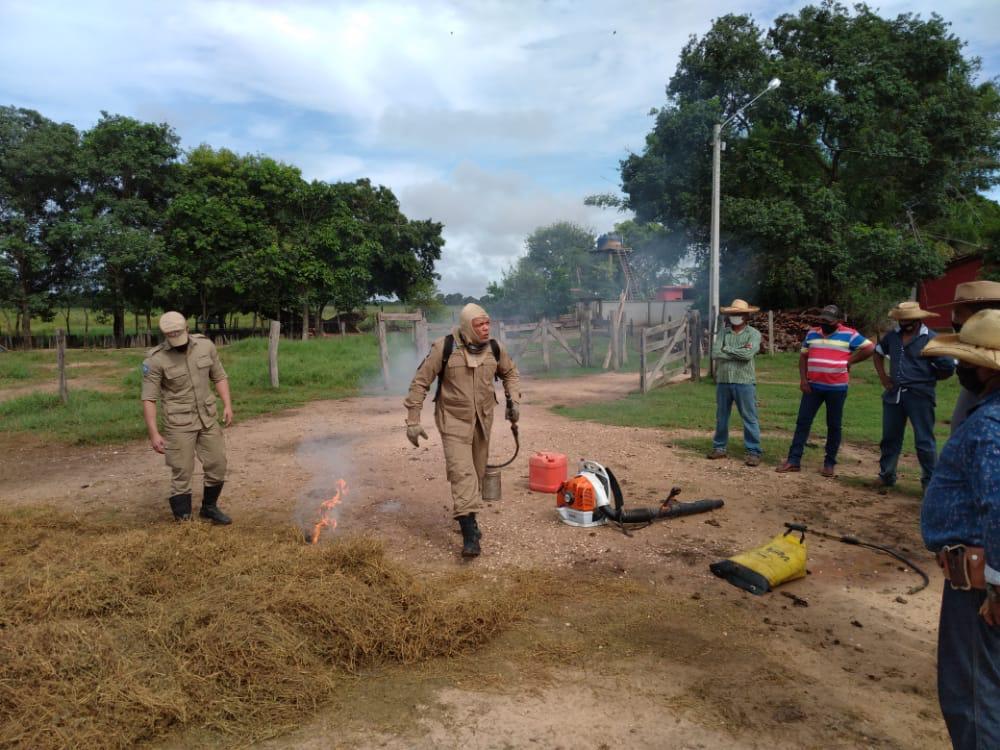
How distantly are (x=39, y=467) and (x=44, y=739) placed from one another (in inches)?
260

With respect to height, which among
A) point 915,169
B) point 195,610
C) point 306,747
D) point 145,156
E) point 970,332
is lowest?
point 306,747

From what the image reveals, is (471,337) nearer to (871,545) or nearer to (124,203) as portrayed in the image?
(871,545)

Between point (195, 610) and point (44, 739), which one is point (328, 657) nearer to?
point (195, 610)

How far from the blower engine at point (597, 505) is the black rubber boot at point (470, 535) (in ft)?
3.21

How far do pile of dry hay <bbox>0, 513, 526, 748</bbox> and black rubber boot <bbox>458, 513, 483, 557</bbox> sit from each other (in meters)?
0.37

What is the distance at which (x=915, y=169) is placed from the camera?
867 inches

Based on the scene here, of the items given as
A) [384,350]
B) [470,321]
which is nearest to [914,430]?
[470,321]

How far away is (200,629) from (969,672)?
3402 millimetres

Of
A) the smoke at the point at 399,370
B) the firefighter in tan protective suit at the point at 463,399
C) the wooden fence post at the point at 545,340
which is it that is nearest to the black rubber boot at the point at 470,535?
A: the firefighter in tan protective suit at the point at 463,399

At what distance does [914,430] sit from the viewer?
5945 mm

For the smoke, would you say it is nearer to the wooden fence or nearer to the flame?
Answer: the wooden fence

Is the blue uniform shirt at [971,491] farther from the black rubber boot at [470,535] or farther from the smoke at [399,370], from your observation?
the smoke at [399,370]

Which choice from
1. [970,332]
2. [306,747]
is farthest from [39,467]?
[970,332]

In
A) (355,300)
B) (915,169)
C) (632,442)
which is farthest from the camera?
(355,300)
